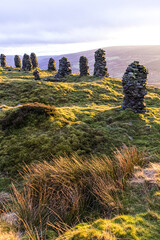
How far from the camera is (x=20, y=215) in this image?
3574mm

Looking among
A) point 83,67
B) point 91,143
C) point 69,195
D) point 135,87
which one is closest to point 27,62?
point 83,67

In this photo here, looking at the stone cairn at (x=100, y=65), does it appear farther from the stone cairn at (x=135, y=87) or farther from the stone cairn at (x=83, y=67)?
the stone cairn at (x=135, y=87)

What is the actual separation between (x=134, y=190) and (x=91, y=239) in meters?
2.47

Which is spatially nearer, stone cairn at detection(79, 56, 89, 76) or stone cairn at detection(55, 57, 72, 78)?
stone cairn at detection(79, 56, 89, 76)

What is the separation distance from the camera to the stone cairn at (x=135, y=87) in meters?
16.3

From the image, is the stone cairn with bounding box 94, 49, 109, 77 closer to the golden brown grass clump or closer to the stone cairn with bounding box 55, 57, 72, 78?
the stone cairn with bounding box 55, 57, 72, 78

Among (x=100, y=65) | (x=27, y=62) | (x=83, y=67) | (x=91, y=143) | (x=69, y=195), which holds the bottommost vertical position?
(x=91, y=143)

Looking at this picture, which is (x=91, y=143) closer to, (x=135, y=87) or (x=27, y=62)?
(x=135, y=87)

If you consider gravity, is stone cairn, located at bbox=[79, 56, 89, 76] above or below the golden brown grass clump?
above

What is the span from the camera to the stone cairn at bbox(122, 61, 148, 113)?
53.6 ft

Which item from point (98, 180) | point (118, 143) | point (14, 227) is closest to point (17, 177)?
point (14, 227)

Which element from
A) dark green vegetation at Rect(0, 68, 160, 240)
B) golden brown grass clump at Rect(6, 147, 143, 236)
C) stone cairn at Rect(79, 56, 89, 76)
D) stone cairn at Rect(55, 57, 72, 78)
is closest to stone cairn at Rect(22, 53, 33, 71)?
stone cairn at Rect(55, 57, 72, 78)

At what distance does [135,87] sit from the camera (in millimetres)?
16641

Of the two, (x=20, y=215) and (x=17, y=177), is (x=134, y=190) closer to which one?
(x=20, y=215)
